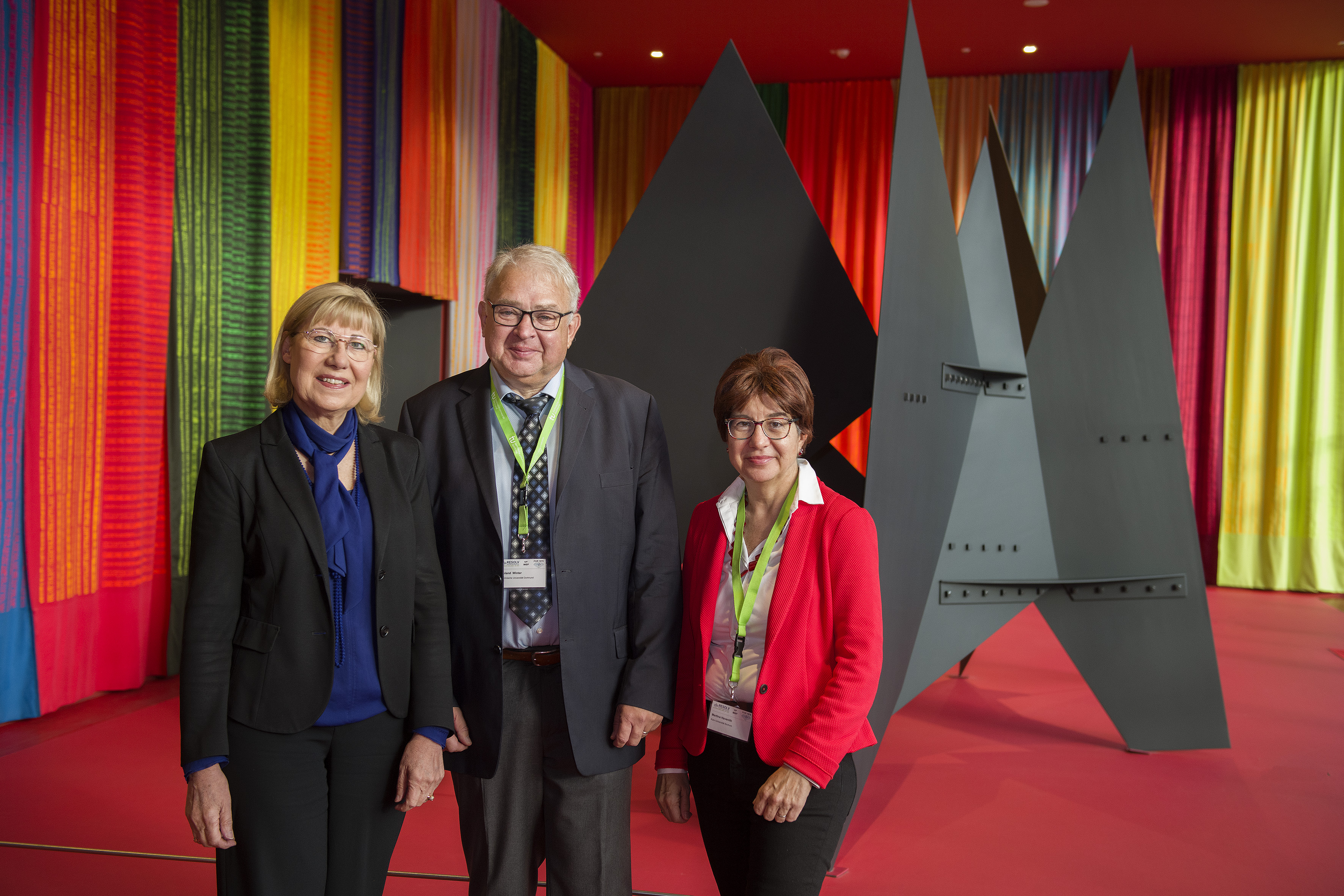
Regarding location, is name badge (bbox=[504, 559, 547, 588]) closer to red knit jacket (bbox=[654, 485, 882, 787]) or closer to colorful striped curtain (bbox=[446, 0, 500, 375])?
red knit jacket (bbox=[654, 485, 882, 787])

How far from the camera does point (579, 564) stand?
5.22 ft

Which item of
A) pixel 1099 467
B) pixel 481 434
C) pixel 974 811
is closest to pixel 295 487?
pixel 481 434

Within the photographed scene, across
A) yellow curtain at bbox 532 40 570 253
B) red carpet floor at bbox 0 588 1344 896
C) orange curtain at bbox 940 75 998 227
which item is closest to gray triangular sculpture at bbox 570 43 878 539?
red carpet floor at bbox 0 588 1344 896

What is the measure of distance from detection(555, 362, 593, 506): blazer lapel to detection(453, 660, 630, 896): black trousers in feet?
1.16

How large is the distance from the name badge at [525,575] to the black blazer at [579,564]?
0.02 m

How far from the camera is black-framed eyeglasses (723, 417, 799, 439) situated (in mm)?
1499

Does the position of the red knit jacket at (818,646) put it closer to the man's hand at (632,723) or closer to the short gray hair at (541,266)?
the man's hand at (632,723)

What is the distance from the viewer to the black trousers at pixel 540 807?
1.63m

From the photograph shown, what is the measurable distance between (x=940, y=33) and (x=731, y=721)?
712 cm

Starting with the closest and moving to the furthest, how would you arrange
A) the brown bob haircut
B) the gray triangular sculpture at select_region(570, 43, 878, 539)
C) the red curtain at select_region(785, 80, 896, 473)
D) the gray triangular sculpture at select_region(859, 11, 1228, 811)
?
the brown bob haircut < the gray triangular sculpture at select_region(570, 43, 878, 539) < the gray triangular sculpture at select_region(859, 11, 1228, 811) < the red curtain at select_region(785, 80, 896, 473)

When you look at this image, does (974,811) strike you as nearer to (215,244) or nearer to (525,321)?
(525,321)

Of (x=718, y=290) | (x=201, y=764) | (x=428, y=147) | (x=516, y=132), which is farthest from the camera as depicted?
(x=516, y=132)

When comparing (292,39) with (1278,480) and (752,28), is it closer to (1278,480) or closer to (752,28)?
(752,28)

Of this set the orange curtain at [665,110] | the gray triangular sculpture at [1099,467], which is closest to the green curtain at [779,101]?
the orange curtain at [665,110]
